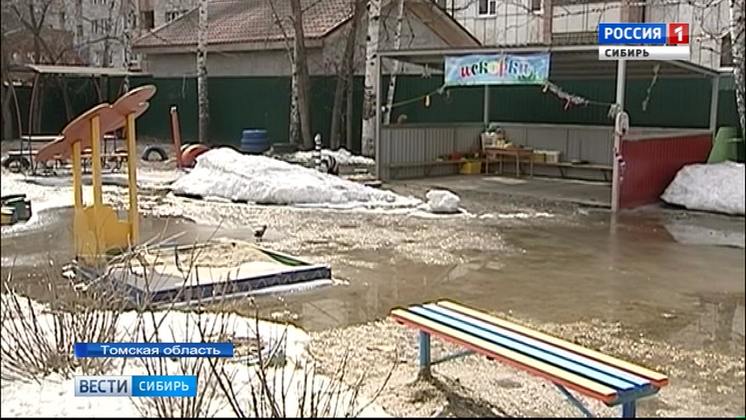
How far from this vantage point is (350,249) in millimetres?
4453

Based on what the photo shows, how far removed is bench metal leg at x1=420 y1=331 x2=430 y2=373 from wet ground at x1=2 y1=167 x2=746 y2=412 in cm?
62

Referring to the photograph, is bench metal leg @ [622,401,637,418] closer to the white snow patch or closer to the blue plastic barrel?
the white snow patch

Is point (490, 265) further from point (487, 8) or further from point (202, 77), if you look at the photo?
point (487, 8)

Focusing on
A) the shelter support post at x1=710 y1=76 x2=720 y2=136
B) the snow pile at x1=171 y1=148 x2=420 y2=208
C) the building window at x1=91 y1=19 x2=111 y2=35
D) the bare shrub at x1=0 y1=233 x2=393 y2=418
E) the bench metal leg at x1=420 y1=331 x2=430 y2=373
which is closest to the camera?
the bare shrub at x1=0 y1=233 x2=393 y2=418

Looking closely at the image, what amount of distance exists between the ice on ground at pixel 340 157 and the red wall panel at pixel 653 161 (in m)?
2.87

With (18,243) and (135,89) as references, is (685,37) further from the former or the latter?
(18,243)

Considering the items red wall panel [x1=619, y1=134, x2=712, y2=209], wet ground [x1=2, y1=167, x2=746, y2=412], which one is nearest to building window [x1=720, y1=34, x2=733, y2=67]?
wet ground [x1=2, y1=167, x2=746, y2=412]

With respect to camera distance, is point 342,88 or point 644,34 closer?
point 644,34

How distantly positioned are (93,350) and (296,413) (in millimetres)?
429

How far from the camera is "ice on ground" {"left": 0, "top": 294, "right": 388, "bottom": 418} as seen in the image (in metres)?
1.47

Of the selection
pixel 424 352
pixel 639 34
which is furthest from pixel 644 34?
pixel 424 352

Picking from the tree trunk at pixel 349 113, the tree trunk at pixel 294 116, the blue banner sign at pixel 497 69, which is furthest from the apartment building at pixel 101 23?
the tree trunk at pixel 349 113

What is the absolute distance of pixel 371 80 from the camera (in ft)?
30.0

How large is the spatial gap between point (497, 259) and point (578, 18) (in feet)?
13.8
